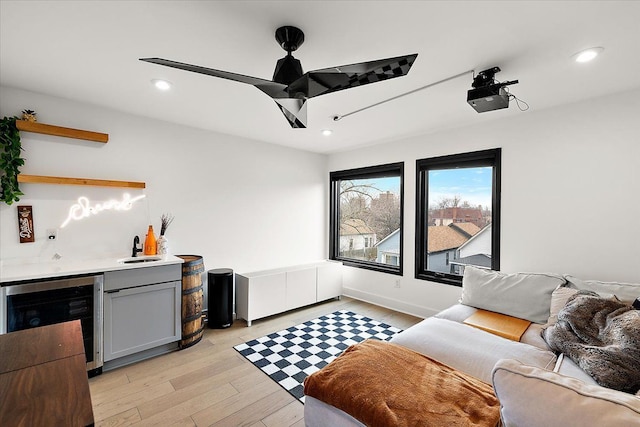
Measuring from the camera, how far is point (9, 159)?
2.42m

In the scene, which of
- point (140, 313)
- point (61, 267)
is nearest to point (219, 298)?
point (140, 313)

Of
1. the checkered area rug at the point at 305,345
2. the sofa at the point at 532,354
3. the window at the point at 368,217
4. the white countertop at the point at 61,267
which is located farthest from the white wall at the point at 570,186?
the white countertop at the point at 61,267

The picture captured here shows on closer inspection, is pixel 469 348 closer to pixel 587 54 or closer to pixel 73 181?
pixel 587 54

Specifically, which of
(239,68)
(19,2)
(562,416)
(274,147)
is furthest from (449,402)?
(274,147)

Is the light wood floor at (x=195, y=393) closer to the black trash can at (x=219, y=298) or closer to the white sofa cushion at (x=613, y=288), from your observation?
the black trash can at (x=219, y=298)

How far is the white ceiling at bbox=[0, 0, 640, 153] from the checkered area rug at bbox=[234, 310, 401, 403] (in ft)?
8.13

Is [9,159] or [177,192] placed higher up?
[9,159]

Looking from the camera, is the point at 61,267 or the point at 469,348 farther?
the point at 61,267

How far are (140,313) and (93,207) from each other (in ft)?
3.96

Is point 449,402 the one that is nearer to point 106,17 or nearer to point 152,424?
point 152,424

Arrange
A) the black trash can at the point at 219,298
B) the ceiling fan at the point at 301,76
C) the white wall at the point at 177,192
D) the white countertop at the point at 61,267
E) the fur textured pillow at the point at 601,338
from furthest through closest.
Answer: the black trash can at the point at 219,298 → the white wall at the point at 177,192 → the white countertop at the point at 61,267 → the fur textured pillow at the point at 601,338 → the ceiling fan at the point at 301,76

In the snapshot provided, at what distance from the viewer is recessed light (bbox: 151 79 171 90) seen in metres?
2.30

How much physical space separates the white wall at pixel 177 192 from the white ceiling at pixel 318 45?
16.0 inches

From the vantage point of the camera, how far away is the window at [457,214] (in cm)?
329
